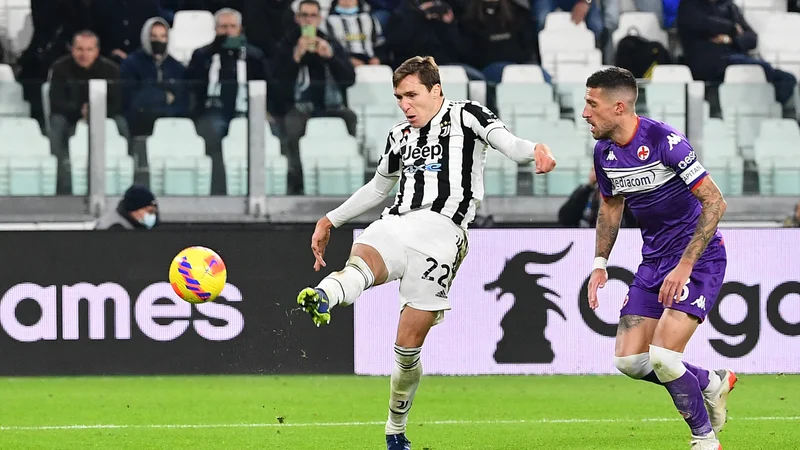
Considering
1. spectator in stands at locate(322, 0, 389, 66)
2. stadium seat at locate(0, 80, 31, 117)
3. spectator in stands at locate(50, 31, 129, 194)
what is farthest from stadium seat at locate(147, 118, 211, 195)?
spectator in stands at locate(322, 0, 389, 66)

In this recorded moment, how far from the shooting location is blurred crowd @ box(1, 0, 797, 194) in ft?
39.8

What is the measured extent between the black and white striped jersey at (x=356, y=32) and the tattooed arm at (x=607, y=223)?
7.78 metres

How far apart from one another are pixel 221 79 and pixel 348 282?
26.0ft

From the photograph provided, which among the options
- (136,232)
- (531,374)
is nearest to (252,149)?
(136,232)

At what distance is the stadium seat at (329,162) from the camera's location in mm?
12086

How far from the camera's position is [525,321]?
34.6 ft

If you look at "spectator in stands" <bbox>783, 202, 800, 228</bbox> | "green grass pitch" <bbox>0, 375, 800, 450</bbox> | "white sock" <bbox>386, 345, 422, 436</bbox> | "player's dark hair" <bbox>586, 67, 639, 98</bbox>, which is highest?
"player's dark hair" <bbox>586, 67, 639, 98</bbox>

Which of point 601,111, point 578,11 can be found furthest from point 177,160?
point 601,111

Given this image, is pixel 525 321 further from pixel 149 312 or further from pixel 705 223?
pixel 705 223

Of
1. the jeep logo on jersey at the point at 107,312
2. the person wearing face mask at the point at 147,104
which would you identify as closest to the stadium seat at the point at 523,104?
the person wearing face mask at the point at 147,104

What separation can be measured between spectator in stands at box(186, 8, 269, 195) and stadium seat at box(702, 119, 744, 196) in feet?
14.3

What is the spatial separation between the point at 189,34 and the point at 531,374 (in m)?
6.19

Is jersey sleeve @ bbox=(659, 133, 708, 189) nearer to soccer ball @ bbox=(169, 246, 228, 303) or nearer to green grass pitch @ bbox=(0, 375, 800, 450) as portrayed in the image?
green grass pitch @ bbox=(0, 375, 800, 450)

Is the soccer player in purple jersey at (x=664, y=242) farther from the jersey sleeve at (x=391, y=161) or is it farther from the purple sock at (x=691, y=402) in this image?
the jersey sleeve at (x=391, y=161)
